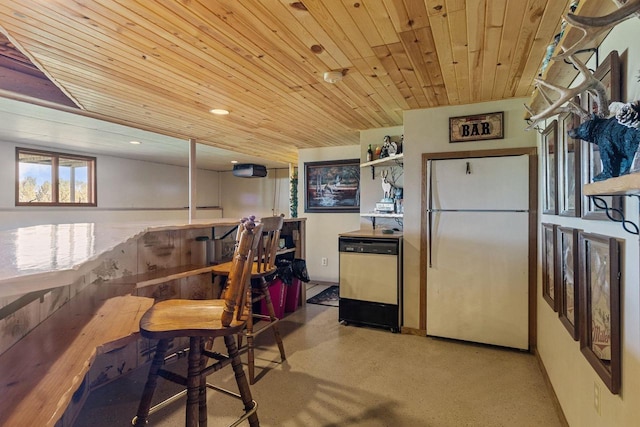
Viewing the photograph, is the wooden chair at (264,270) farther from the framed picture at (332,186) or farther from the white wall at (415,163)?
the framed picture at (332,186)

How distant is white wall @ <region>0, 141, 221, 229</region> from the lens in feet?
15.2

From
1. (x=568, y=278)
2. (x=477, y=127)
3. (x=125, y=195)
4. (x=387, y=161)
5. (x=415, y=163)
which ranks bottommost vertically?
(x=568, y=278)

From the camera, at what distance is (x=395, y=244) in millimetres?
3283

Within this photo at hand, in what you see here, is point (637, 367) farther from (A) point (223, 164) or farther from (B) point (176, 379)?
(A) point (223, 164)

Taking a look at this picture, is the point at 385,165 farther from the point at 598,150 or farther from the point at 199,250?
the point at 598,150

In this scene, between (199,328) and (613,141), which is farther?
(199,328)

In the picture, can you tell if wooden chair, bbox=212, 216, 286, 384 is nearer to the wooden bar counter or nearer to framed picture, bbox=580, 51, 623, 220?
the wooden bar counter

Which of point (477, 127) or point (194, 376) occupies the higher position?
point (477, 127)

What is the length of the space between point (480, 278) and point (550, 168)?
1128 millimetres

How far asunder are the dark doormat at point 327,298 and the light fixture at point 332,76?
108 inches

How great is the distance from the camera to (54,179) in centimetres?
519

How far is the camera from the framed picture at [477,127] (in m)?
2.95

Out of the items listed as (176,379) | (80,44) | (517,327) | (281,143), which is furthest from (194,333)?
(281,143)

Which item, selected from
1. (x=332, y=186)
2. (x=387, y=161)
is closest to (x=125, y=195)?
(x=332, y=186)
